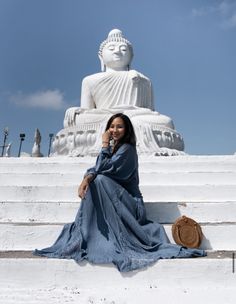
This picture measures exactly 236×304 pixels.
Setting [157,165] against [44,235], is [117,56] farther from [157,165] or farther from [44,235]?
[44,235]

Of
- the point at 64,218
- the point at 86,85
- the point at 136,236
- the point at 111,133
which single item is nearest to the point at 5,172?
the point at 64,218

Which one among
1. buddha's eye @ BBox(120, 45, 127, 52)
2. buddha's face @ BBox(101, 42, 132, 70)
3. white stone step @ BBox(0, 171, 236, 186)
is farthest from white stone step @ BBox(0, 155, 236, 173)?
buddha's eye @ BBox(120, 45, 127, 52)

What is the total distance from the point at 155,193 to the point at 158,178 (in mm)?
407

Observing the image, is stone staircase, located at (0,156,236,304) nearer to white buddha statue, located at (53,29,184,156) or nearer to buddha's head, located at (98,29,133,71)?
white buddha statue, located at (53,29,184,156)

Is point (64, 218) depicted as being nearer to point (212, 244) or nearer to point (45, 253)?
point (45, 253)

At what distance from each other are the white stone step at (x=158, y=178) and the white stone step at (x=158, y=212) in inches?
31.5

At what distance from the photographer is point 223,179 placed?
4426 mm

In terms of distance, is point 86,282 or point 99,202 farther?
point 99,202

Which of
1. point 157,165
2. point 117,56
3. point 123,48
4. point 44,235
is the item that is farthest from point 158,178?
point 123,48

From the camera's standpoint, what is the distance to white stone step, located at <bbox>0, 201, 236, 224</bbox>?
3512 mm

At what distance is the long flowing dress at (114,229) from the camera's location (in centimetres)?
274

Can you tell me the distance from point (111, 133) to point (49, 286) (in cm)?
125

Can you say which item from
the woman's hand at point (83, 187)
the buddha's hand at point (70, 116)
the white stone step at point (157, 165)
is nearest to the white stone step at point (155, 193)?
the white stone step at point (157, 165)

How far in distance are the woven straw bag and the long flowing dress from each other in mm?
92
